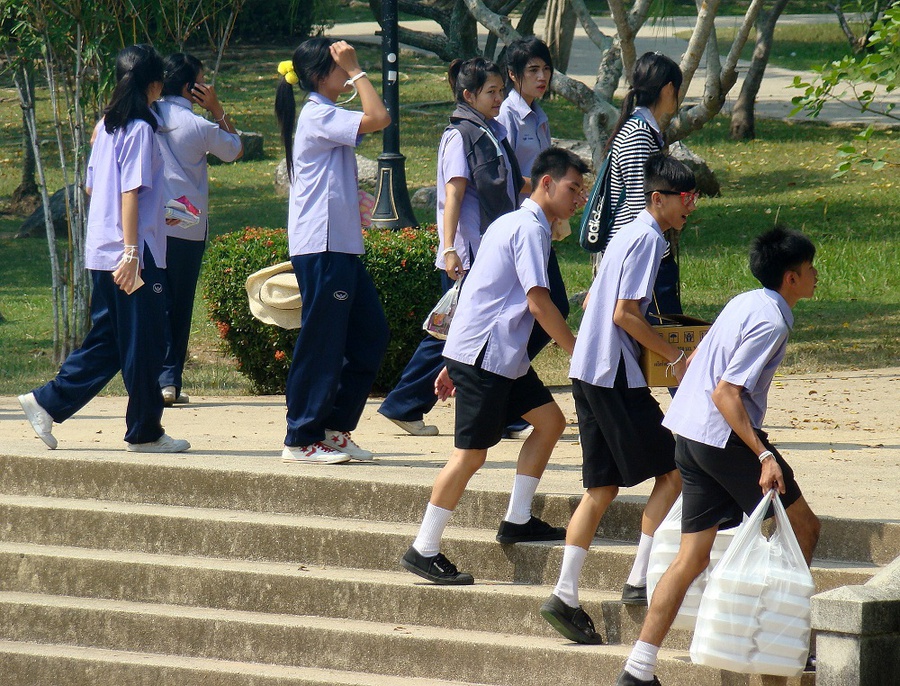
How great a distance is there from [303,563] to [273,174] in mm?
15113

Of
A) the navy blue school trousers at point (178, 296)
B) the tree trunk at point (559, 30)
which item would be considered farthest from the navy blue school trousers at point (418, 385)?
the tree trunk at point (559, 30)

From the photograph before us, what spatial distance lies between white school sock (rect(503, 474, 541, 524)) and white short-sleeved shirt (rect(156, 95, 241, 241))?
3.32m

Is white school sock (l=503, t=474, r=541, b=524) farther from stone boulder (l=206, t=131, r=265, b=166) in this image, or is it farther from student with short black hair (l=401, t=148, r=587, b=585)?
stone boulder (l=206, t=131, r=265, b=166)

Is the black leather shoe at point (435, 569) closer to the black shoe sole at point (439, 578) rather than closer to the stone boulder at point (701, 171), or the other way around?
the black shoe sole at point (439, 578)

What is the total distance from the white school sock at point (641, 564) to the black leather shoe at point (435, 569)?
0.67 meters

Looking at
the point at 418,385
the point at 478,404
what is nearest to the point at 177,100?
the point at 418,385

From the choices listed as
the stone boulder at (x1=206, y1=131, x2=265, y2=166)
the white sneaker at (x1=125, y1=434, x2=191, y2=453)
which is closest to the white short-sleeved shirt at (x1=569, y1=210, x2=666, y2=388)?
the white sneaker at (x1=125, y1=434, x2=191, y2=453)

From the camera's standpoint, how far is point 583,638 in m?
4.72

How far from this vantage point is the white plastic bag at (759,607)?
4109 mm

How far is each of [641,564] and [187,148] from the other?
13.6 feet

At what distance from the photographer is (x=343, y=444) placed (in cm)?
613

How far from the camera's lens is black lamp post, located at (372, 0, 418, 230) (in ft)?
34.9

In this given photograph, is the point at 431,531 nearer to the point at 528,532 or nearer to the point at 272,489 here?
the point at 528,532

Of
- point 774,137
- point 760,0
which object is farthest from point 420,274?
point 774,137
